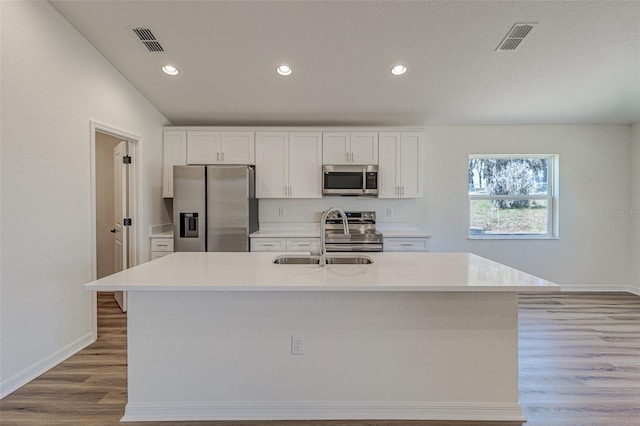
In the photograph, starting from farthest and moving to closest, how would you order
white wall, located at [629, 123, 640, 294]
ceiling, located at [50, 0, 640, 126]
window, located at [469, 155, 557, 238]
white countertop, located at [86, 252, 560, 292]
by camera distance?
window, located at [469, 155, 557, 238] → white wall, located at [629, 123, 640, 294] → ceiling, located at [50, 0, 640, 126] → white countertop, located at [86, 252, 560, 292]

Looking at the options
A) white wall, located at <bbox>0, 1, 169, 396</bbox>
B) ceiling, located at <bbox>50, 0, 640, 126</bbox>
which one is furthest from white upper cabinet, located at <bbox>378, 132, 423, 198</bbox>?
white wall, located at <bbox>0, 1, 169, 396</bbox>

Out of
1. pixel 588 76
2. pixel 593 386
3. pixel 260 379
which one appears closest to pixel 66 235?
pixel 260 379

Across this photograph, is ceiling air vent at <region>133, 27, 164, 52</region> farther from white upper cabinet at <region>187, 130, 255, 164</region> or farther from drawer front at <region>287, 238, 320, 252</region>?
drawer front at <region>287, 238, 320, 252</region>

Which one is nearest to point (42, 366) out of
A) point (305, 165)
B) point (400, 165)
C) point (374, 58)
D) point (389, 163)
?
point (305, 165)

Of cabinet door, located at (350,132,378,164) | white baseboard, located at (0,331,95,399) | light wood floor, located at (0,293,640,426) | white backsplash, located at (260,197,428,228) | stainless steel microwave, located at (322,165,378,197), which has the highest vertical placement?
cabinet door, located at (350,132,378,164)

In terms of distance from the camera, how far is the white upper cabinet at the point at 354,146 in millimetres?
4336

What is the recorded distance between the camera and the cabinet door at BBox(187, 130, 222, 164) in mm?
4340

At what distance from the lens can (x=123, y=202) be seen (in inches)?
155

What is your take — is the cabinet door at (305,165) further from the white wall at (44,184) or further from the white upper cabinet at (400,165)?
the white wall at (44,184)

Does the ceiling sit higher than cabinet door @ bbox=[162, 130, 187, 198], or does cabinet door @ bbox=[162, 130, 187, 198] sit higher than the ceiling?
the ceiling

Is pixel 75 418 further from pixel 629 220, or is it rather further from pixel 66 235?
pixel 629 220

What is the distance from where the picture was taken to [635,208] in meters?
4.59

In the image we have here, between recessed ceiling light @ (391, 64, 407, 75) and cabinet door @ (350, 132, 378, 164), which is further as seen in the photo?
cabinet door @ (350, 132, 378, 164)

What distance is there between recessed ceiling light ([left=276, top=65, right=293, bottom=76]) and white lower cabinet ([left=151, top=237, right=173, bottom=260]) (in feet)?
7.64
